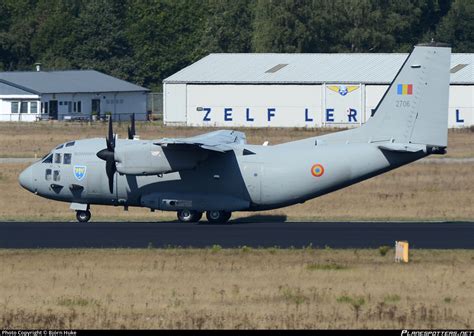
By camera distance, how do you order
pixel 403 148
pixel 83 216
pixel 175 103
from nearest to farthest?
1. pixel 403 148
2. pixel 83 216
3. pixel 175 103

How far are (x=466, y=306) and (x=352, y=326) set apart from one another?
3573 mm

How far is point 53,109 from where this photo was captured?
112 meters

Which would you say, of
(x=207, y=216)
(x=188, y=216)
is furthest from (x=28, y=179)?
(x=207, y=216)

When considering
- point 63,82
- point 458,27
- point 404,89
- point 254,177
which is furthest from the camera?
point 458,27

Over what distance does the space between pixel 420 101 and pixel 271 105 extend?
62080 mm

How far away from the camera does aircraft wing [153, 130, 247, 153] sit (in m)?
36.9

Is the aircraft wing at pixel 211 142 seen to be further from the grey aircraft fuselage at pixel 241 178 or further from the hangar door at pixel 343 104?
the hangar door at pixel 343 104

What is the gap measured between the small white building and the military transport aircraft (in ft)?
234

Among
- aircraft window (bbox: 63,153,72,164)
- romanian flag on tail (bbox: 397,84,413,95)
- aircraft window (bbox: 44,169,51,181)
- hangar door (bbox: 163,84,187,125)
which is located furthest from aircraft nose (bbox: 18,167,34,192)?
hangar door (bbox: 163,84,187,125)

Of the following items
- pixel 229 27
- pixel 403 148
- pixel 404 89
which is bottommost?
pixel 403 148

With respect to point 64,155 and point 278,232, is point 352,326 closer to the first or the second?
point 278,232

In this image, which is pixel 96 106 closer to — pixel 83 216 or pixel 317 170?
pixel 83 216

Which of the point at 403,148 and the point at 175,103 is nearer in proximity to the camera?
the point at 403,148

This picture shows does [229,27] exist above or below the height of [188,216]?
above
